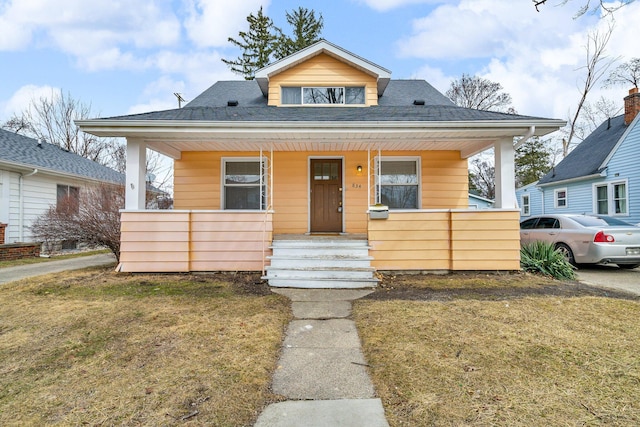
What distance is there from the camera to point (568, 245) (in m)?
7.29

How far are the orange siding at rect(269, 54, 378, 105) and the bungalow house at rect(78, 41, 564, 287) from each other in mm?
336

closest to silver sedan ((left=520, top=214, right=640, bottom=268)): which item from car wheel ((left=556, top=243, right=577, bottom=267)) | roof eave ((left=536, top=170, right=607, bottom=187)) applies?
car wheel ((left=556, top=243, right=577, bottom=267))

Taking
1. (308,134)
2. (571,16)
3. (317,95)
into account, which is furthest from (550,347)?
(317,95)

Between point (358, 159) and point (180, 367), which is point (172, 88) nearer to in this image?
point (358, 159)

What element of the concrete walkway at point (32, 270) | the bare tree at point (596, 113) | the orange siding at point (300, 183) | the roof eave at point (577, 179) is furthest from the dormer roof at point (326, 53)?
the bare tree at point (596, 113)

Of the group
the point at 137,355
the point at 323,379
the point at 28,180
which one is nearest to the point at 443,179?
the point at 323,379

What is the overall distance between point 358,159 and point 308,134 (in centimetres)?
235

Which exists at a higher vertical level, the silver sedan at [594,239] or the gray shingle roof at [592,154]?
the gray shingle roof at [592,154]

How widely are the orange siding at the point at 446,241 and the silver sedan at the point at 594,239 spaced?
2.21 meters

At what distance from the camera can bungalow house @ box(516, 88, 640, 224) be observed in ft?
36.2

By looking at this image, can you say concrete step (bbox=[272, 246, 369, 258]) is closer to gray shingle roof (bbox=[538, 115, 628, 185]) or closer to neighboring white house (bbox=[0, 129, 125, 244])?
neighboring white house (bbox=[0, 129, 125, 244])

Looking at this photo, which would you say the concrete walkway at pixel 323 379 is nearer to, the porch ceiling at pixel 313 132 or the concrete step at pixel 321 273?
the concrete step at pixel 321 273

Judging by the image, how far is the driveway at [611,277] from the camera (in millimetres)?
5377

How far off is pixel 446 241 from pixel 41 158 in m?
13.8
